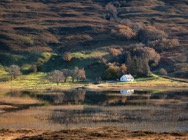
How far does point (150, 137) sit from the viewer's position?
2003 inches

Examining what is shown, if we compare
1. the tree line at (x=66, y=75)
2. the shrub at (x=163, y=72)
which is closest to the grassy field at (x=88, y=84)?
the tree line at (x=66, y=75)

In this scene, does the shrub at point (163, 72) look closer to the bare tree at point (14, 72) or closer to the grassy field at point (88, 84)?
the grassy field at point (88, 84)

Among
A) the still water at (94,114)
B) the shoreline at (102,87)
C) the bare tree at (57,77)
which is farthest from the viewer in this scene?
the bare tree at (57,77)

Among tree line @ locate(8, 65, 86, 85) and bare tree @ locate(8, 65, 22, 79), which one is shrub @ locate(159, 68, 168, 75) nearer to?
tree line @ locate(8, 65, 86, 85)

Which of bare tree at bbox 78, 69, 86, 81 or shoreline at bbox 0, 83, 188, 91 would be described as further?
bare tree at bbox 78, 69, 86, 81

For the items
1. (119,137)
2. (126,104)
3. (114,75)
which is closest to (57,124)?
(119,137)

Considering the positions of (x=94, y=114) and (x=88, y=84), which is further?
(x=88, y=84)

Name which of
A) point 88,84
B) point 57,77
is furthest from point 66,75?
point 88,84

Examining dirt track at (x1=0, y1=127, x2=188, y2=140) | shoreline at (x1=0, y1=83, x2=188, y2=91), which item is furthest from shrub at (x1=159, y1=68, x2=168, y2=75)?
dirt track at (x1=0, y1=127, x2=188, y2=140)

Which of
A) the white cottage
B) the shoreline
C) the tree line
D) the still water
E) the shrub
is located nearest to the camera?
the still water

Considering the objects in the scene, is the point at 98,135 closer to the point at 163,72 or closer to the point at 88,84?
the point at 88,84

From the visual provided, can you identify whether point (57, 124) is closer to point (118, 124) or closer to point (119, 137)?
point (118, 124)

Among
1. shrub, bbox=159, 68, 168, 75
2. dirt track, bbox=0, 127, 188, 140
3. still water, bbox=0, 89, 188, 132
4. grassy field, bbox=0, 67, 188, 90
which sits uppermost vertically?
dirt track, bbox=0, 127, 188, 140

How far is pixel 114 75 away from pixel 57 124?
115 metres
